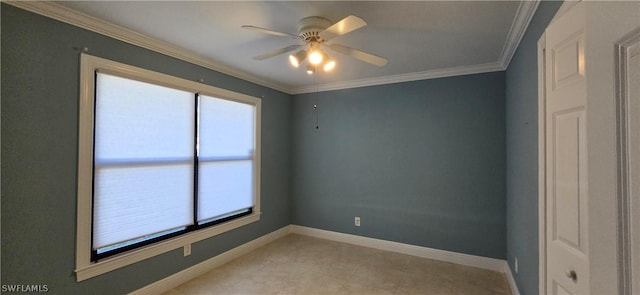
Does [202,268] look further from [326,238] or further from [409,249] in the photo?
[409,249]

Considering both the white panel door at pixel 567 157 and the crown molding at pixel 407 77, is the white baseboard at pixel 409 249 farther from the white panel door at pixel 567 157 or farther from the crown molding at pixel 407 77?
the crown molding at pixel 407 77

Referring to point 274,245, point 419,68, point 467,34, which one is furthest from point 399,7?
point 274,245

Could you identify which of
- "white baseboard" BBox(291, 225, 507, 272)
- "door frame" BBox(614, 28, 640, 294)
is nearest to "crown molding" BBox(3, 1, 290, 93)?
"white baseboard" BBox(291, 225, 507, 272)

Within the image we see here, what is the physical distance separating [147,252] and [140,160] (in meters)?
0.87

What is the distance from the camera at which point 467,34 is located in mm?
2264

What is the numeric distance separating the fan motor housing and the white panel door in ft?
4.46

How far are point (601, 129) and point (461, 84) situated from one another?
3.01 m

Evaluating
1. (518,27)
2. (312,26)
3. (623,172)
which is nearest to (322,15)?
(312,26)

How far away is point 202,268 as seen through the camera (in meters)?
2.94

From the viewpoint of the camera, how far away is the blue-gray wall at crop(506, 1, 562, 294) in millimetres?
1722

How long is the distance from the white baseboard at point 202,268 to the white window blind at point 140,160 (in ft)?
1.63

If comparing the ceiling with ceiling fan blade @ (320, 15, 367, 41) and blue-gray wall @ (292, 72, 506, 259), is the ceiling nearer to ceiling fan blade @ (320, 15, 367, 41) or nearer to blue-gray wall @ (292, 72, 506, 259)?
ceiling fan blade @ (320, 15, 367, 41)

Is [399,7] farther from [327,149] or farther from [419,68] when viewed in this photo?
[327,149]

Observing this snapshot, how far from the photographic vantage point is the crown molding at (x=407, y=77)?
307cm
